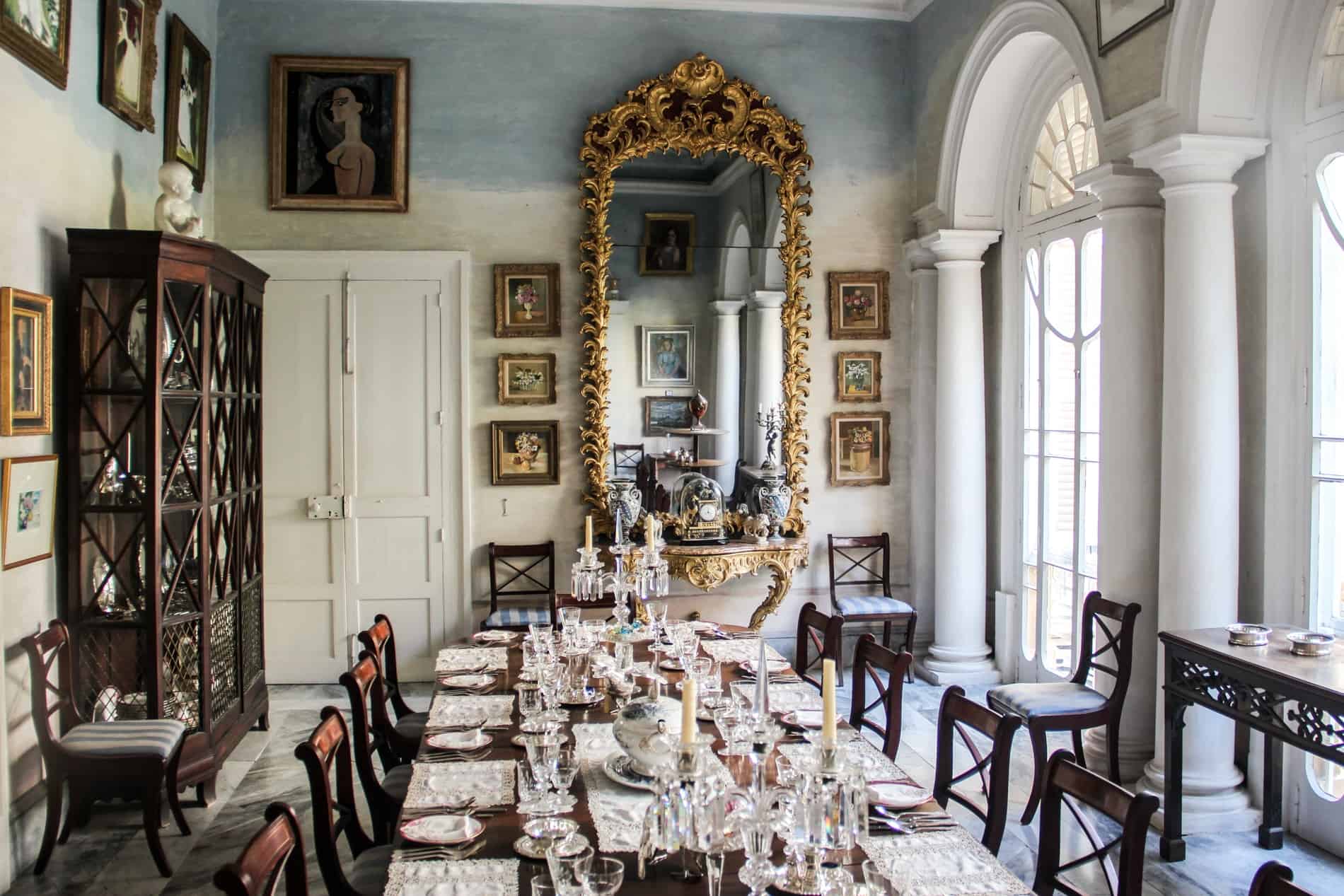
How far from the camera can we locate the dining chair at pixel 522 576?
6.39m

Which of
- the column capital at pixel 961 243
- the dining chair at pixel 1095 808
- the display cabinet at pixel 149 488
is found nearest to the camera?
the dining chair at pixel 1095 808

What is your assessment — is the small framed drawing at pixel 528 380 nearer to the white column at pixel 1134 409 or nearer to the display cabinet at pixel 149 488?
the display cabinet at pixel 149 488

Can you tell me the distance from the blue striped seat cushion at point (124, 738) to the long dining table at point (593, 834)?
1.31 m

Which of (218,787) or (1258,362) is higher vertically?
(1258,362)

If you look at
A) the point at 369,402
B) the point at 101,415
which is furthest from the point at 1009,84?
the point at 101,415

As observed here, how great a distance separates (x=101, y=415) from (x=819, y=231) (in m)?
4.39

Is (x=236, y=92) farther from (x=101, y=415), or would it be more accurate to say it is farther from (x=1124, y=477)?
(x=1124, y=477)

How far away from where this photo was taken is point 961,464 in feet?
20.9

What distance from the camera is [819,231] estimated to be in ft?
22.0

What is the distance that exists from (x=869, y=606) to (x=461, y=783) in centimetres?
409

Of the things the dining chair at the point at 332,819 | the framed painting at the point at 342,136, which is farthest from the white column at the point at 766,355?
the dining chair at the point at 332,819

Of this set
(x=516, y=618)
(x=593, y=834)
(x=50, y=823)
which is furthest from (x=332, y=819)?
(x=516, y=618)

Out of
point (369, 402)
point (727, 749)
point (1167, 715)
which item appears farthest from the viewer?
point (369, 402)

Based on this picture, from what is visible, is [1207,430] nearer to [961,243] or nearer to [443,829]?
[961,243]
